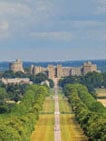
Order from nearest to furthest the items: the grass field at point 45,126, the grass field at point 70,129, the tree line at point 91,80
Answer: the grass field at point 70,129, the grass field at point 45,126, the tree line at point 91,80

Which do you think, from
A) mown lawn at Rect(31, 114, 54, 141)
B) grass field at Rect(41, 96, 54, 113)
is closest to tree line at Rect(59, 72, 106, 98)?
grass field at Rect(41, 96, 54, 113)

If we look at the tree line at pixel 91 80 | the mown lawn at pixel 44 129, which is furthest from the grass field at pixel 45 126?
the tree line at pixel 91 80

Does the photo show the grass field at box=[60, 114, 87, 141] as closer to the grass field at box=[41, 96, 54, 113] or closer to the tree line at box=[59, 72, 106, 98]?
the grass field at box=[41, 96, 54, 113]

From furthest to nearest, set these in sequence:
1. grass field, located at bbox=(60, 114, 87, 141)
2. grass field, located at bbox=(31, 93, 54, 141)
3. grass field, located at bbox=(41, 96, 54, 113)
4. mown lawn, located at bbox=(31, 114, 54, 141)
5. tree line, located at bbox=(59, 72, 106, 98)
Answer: tree line, located at bbox=(59, 72, 106, 98) → grass field, located at bbox=(41, 96, 54, 113) → grass field, located at bbox=(31, 93, 54, 141) → mown lawn, located at bbox=(31, 114, 54, 141) → grass field, located at bbox=(60, 114, 87, 141)

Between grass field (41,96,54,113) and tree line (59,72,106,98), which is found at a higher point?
tree line (59,72,106,98)

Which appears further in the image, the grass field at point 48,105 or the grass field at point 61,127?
the grass field at point 48,105

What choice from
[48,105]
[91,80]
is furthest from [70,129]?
[91,80]

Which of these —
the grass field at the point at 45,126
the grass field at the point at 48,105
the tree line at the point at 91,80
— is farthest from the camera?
the tree line at the point at 91,80

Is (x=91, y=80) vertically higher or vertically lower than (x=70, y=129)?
higher

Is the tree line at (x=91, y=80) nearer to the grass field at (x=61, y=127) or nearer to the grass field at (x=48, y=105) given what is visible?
the grass field at (x=48, y=105)

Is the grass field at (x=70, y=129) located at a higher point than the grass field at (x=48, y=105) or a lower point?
higher

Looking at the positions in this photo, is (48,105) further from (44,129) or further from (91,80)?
(91,80)

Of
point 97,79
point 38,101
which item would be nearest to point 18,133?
point 38,101
